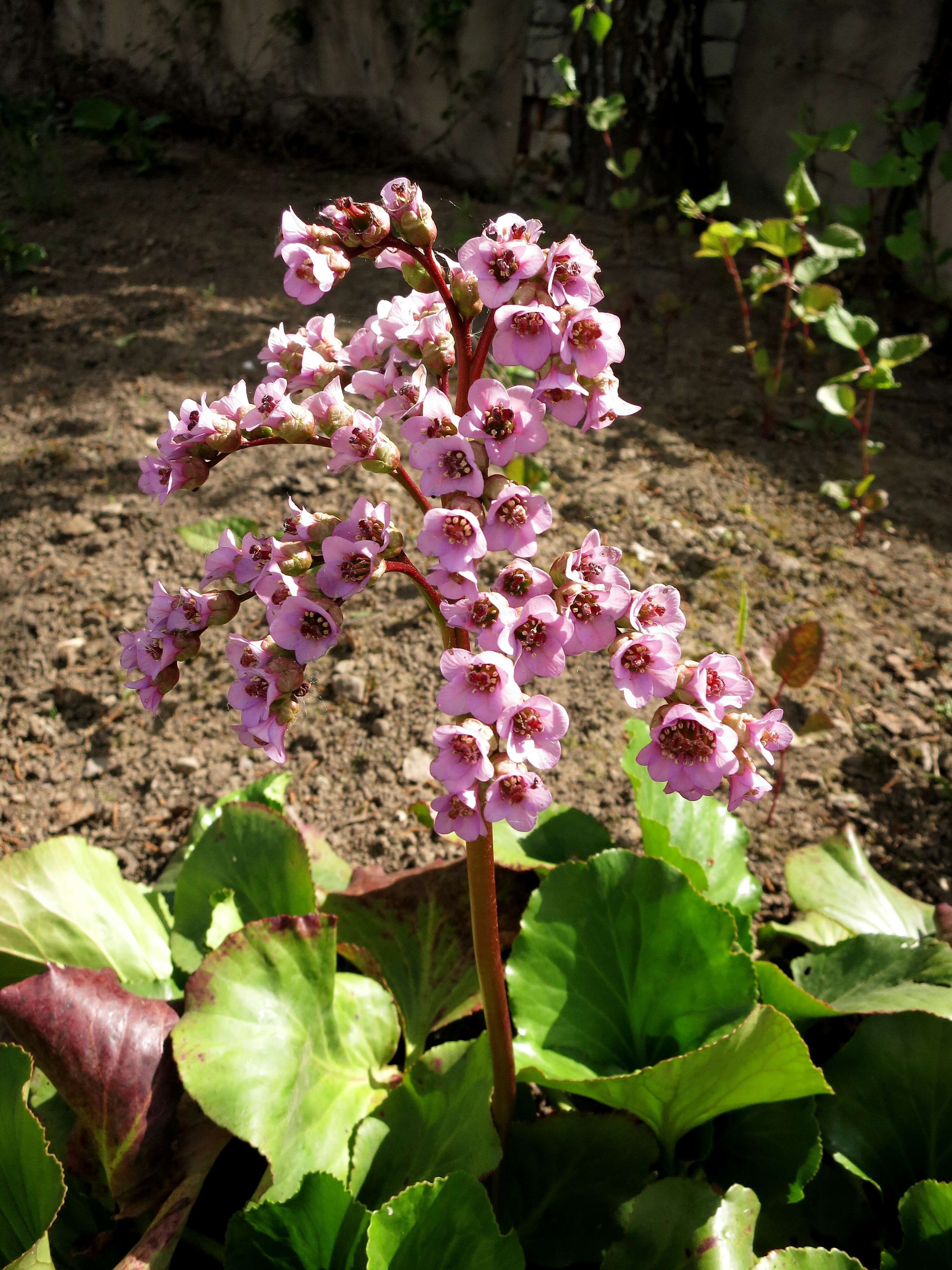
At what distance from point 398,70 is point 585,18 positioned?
1744 mm

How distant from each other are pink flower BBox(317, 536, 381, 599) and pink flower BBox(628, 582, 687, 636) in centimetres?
28

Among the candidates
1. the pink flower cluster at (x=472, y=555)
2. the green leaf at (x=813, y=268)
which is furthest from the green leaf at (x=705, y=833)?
the green leaf at (x=813, y=268)

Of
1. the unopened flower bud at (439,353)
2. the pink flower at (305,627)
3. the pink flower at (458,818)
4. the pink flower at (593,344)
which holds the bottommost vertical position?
the pink flower at (458,818)

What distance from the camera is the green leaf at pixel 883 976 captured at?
143cm

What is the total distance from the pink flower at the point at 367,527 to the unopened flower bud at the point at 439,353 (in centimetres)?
19

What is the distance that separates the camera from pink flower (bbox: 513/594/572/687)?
89 cm

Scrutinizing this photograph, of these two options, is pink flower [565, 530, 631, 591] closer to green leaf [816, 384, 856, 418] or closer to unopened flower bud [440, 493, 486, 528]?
unopened flower bud [440, 493, 486, 528]

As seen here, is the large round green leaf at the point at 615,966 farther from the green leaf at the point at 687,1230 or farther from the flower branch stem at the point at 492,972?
the green leaf at the point at 687,1230

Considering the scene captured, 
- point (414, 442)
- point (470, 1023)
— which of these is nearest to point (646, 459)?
point (470, 1023)

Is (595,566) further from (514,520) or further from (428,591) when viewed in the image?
(428,591)

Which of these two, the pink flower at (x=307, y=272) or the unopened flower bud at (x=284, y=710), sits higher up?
the pink flower at (x=307, y=272)

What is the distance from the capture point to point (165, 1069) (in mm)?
1429

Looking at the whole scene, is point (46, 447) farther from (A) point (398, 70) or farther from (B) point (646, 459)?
(A) point (398, 70)

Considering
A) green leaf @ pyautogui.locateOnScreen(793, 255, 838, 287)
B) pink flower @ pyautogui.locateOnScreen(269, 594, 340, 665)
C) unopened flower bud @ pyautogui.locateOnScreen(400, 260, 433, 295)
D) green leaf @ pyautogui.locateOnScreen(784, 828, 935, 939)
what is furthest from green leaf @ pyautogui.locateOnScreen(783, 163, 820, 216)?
pink flower @ pyautogui.locateOnScreen(269, 594, 340, 665)
